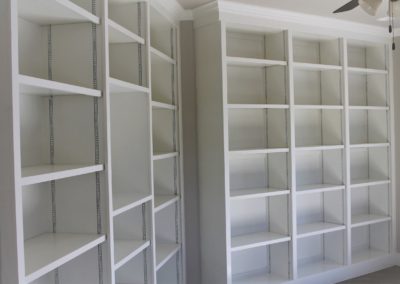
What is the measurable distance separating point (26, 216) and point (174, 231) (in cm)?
169

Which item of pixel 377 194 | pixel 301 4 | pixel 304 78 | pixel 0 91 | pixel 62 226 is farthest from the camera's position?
pixel 377 194

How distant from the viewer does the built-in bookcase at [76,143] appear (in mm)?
1440

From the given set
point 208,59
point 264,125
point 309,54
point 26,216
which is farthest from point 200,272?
point 309,54

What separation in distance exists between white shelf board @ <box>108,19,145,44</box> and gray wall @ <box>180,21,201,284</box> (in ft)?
3.02

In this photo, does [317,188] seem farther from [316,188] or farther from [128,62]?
[128,62]

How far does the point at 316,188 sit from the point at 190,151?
1.29 metres

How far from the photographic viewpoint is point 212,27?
354cm

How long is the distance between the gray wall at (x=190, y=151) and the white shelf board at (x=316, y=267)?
104 cm

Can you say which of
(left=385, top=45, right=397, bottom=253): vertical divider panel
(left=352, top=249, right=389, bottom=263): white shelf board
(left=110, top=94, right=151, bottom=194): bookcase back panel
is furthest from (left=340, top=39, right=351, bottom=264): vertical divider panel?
(left=110, top=94, right=151, bottom=194): bookcase back panel

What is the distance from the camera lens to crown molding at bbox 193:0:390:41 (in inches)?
138

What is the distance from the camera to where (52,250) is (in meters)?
1.85

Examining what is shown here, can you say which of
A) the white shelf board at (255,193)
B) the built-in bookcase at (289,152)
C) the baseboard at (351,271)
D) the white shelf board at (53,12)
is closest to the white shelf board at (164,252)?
the built-in bookcase at (289,152)

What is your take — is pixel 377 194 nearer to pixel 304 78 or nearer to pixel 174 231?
pixel 304 78

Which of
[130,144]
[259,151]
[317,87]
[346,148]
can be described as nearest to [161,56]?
[130,144]
